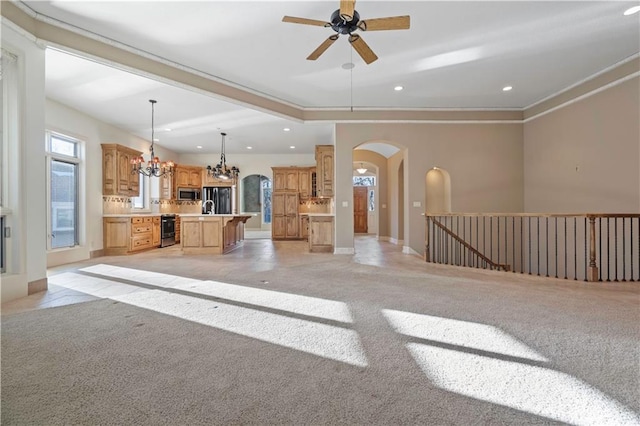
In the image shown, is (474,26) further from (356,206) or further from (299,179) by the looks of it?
(356,206)

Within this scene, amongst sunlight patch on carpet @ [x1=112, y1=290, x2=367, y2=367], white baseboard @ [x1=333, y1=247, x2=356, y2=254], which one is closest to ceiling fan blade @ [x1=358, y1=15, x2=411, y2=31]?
sunlight patch on carpet @ [x1=112, y1=290, x2=367, y2=367]

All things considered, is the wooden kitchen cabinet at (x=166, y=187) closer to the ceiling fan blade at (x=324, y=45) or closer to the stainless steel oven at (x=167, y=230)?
the stainless steel oven at (x=167, y=230)

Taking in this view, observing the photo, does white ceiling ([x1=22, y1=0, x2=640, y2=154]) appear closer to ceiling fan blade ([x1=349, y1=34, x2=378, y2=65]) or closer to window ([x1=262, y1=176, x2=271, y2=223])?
ceiling fan blade ([x1=349, y1=34, x2=378, y2=65])

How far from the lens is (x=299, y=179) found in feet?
34.5

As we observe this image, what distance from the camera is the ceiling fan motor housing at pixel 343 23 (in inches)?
115

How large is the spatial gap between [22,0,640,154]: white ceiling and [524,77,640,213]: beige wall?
0.57 metres

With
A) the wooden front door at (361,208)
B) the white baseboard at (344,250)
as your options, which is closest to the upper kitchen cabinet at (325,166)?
the white baseboard at (344,250)

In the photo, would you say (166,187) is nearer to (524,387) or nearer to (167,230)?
(167,230)

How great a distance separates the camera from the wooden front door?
13422 mm

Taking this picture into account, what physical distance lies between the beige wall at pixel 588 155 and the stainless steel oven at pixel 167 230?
9.62 meters

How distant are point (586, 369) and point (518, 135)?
6735mm

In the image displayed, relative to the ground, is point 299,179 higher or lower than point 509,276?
higher

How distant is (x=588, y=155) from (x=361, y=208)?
28.4 feet

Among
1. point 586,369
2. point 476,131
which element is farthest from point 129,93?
point 476,131
